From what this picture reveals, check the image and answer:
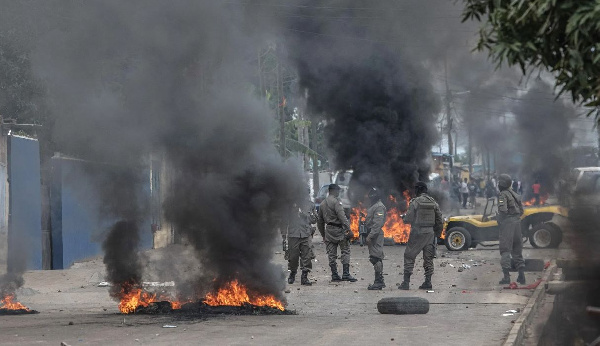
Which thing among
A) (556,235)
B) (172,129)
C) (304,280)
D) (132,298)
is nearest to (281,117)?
(556,235)

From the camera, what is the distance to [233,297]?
11438mm

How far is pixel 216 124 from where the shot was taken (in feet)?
37.9

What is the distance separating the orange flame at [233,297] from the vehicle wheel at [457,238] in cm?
1138

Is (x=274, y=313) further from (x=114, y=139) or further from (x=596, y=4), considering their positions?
(x=596, y=4)

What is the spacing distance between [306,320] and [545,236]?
12.3 meters

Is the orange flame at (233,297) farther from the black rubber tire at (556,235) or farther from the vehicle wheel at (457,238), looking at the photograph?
the black rubber tire at (556,235)

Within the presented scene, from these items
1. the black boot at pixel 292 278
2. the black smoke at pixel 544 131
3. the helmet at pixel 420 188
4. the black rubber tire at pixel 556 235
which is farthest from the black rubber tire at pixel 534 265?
the black smoke at pixel 544 131

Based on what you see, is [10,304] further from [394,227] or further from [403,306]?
[394,227]

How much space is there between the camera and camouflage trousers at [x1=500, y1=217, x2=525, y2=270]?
1447cm

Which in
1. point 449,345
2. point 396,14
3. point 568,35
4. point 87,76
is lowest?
point 449,345

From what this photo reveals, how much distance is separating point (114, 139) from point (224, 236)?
5.91 ft

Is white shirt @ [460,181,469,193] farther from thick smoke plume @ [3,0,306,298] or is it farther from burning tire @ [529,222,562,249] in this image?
thick smoke plume @ [3,0,306,298]

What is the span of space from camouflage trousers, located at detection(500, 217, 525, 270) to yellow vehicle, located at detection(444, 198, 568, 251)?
670cm

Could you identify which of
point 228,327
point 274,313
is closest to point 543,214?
point 274,313
